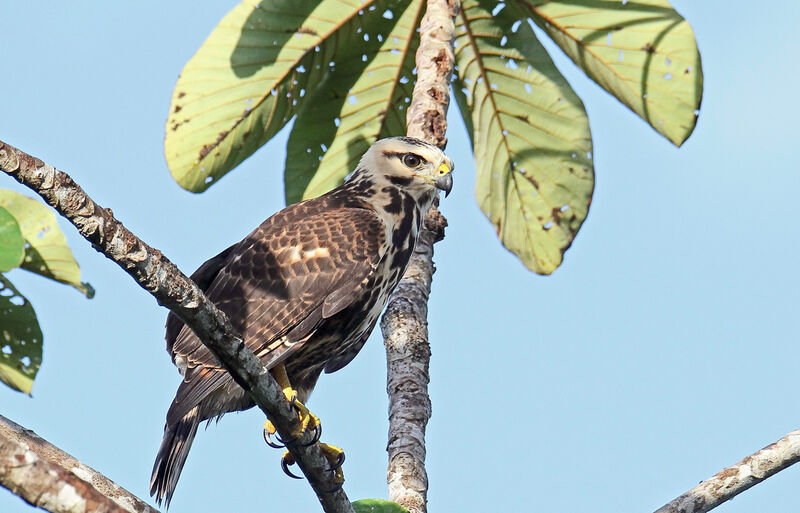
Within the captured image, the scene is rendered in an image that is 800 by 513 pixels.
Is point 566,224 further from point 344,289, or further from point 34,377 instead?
point 34,377

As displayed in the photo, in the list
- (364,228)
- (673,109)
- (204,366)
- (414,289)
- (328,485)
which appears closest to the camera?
(328,485)

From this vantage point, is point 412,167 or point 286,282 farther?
point 412,167

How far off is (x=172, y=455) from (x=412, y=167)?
1.79 metres

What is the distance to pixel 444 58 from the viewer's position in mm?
5195

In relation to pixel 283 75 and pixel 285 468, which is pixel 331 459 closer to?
pixel 285 468

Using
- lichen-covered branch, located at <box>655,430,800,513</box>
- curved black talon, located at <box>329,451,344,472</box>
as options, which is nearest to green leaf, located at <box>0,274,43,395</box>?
curved black talon, located at <box>329,451,344,472</box>

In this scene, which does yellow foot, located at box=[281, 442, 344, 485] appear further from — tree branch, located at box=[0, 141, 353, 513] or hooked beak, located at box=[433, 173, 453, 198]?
hooked beak, located at box=[433, 173, 453, 198]

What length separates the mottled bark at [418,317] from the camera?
411 centimetres

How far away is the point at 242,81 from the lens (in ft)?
18.7

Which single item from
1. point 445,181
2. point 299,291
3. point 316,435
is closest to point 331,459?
point 316,435

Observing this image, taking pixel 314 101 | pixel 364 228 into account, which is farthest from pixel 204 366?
pixel 314 101

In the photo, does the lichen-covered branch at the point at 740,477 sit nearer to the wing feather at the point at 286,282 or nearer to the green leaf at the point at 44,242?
the wing feather at the point at 286,282

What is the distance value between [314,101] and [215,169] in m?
0.79

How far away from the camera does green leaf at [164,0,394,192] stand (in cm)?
560
